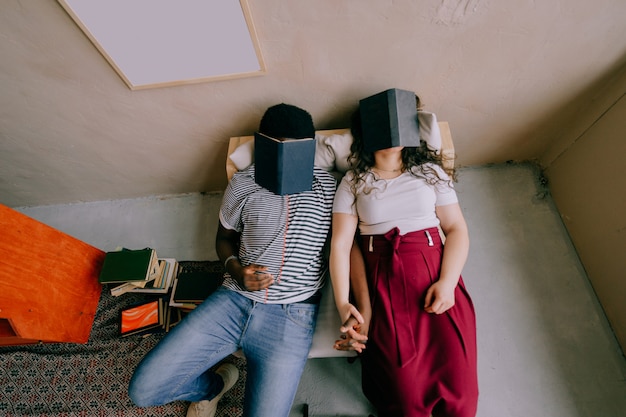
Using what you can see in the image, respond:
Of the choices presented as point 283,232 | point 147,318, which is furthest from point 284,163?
point 147,318

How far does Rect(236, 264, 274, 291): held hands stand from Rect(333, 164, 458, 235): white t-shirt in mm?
376

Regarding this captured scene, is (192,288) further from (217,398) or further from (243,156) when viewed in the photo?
(243,156)

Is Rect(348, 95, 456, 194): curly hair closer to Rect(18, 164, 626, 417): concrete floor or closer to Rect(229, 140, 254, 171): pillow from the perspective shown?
Rect(229, 140, 254, 171): pillow

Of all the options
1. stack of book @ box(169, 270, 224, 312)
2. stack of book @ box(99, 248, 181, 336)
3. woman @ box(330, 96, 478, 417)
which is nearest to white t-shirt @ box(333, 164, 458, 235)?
woman @ box(330, 96, 478, 417)

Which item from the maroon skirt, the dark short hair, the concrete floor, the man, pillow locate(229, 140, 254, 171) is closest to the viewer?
the maroon skirt

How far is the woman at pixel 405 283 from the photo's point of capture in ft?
3.38

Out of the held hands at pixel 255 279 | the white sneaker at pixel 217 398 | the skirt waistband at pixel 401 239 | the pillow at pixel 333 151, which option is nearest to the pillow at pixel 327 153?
the pillow at pixel 333 151

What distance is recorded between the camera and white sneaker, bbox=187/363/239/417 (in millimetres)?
1294

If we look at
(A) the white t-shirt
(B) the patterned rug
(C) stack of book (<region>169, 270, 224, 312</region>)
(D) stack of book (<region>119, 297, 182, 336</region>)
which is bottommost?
(B) the patterned rug

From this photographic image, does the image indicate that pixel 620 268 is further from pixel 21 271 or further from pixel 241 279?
pixel 21 271

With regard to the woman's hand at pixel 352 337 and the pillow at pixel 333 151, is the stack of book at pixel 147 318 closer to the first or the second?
the woman's hand at pixel 352 337

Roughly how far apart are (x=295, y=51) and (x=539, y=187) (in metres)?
1.54

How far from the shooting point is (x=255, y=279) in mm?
1204

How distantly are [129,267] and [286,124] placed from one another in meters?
1.05
